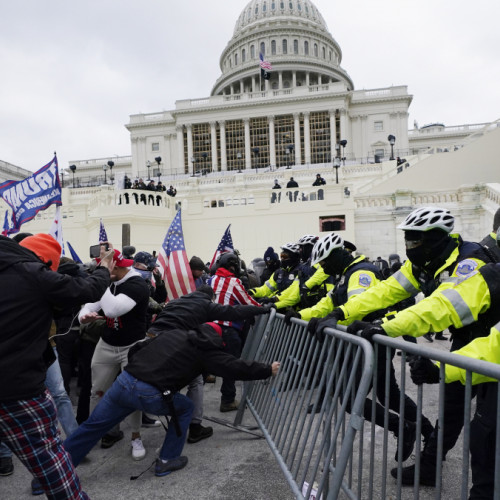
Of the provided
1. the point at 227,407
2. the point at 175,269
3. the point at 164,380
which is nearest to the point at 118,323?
the point at 164,380

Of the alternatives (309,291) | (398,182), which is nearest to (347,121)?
(398,182)

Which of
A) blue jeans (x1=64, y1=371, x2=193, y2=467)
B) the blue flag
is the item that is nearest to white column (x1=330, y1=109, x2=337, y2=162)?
the blue flag

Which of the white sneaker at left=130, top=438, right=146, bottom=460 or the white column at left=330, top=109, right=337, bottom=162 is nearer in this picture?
the white sneaker at left=130, top=438, right=146, bottom=460

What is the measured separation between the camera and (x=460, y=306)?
248cm

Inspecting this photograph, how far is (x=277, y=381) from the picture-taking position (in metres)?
3.67

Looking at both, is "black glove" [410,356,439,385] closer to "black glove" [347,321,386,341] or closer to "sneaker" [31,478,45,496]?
"black glove" [347,321,386,341]

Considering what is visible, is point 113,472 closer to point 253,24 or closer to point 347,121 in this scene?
point 347,121

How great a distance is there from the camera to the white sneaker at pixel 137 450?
390 cm

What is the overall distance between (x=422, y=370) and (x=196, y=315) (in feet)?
7.21

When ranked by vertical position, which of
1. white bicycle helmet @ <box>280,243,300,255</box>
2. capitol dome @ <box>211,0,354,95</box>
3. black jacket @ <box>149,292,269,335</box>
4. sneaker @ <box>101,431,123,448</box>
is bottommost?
sneaker @ <box>101,431,123,448</box>

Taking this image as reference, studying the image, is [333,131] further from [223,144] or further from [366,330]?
[366,330]

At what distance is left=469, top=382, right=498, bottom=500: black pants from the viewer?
211 cm

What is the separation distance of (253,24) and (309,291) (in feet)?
274

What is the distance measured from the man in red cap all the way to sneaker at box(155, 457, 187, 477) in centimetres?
54
